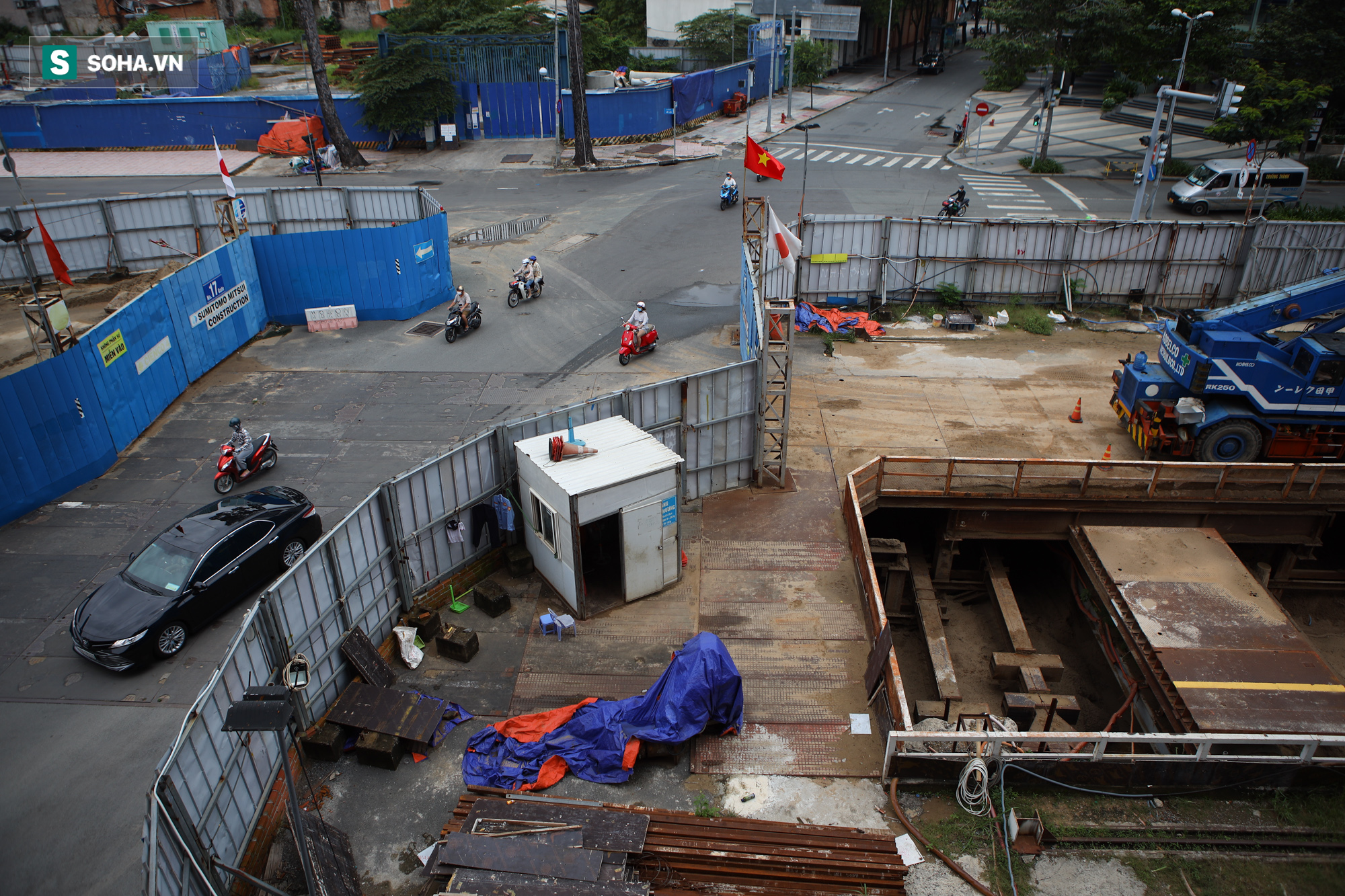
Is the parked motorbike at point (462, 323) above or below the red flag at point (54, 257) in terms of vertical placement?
below

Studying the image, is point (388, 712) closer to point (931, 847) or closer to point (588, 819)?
point (588, 819)

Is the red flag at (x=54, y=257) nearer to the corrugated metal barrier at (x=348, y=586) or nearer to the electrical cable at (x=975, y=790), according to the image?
the corrugated metal barrier at (x=348, y=586)

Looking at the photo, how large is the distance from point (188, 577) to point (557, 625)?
18.1 feet

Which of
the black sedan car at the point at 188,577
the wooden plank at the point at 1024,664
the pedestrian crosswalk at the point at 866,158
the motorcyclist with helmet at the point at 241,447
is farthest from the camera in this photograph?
the pedestrian crosswalk at the point at 866,158

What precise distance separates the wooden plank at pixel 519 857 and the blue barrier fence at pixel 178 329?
1254 cm

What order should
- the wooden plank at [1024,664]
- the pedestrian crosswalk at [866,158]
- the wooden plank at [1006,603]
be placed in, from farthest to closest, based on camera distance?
the pedestrian crosswalk at [866,158]
the wooden plank at [1006,603]
the wooden plank at [1024,664]

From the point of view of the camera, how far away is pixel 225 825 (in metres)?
8.66

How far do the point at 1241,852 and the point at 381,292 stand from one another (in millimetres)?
23034

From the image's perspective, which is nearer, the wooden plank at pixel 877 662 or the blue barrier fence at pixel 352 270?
the wooden plank at pixel 877 662

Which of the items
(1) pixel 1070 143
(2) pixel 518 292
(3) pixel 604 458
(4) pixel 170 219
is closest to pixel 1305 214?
(1) pixel 1070 143

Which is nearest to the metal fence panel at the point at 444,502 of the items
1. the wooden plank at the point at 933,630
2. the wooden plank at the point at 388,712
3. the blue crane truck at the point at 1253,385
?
the wooden plank at the point at 388,712

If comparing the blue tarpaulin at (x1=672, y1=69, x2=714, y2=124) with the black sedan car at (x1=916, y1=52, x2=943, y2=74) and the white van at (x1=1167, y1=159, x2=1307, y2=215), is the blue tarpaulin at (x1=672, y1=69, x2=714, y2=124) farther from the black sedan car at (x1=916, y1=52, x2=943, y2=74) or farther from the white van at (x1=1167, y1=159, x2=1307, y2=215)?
the black sedan car at (x1=916, y1=52, x2=943, y2=74)

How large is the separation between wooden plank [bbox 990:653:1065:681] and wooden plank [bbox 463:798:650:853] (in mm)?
8217

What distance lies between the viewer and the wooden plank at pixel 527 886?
8.34 meters
